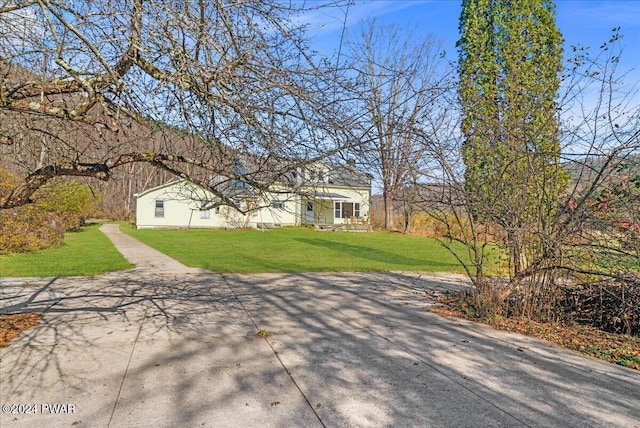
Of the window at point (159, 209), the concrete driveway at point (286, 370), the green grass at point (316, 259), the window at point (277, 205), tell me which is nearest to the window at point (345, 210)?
the window at point (159, 209)

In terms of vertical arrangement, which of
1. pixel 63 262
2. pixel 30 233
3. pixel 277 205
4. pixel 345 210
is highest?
pixel 345 210

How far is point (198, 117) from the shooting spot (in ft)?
14.1

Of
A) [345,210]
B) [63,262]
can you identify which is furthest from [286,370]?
[345,210]

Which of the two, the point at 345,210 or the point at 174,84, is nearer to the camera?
A: the point at 174,84

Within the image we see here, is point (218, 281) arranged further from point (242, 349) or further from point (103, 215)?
point (103, 215)

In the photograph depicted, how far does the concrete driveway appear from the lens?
3.31m

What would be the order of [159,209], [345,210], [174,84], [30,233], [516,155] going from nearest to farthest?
[174,84] < [516,155] < [30,233] < [159,209] < [345,210]

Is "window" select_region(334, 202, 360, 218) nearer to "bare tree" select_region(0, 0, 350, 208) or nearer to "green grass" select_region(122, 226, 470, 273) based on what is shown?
"green grass" select_region(122, 226, 470, 273)

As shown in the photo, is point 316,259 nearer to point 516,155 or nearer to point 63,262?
point 63,262

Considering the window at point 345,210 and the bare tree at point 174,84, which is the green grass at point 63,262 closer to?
the bare tree at point 174,84

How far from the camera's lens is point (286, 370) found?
423 cm

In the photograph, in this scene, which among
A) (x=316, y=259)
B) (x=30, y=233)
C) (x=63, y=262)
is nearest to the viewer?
(x=63, y=262)

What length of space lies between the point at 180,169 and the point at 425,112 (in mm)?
2755

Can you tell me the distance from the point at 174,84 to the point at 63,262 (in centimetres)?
1092
